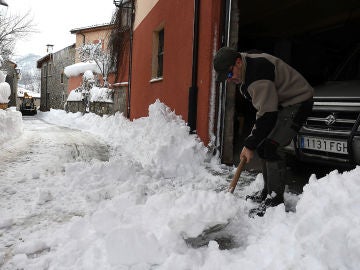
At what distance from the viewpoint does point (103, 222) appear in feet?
9.18

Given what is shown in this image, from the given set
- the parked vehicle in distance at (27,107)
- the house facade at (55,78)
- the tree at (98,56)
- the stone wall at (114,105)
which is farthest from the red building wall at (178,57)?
the parked vehicle in distance at (27,107)

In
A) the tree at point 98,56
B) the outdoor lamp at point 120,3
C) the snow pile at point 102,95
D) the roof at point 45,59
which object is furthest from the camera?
the roof at point 45,59

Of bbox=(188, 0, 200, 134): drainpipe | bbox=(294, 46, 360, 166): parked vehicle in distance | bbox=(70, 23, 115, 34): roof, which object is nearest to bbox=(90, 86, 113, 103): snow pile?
bbox=(188, 0, 200, 134): drainpipe

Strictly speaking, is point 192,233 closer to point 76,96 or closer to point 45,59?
point 76,96

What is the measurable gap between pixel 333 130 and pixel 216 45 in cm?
238

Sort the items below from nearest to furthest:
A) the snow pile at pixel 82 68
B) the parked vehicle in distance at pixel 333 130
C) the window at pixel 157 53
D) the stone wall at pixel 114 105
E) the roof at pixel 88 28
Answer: the parked vehicle in distance at pixel 333 130
the window at pixel 157 53
the stone wall at pixel 114 105
the snow pile at pixel 82 68
the roof at pixel 88 28

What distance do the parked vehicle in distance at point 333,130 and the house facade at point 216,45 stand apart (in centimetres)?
126

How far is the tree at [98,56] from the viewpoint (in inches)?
717

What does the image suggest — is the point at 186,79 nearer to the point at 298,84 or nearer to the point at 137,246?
the point at 298,84

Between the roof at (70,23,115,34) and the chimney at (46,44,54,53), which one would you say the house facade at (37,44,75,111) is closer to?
the chimney at (46,44,54,53)

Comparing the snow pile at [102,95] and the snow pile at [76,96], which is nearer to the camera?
the snow pile at [102,95]

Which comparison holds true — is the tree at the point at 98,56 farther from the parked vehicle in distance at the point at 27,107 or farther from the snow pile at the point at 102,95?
the parked vehicle in distance at the point at 27,107

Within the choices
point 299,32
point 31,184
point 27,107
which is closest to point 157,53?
point 299,32

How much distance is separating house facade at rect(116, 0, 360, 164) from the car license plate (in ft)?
4.68
